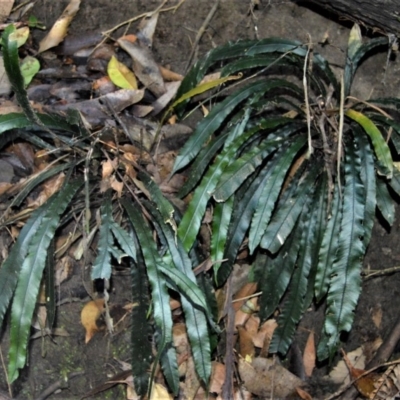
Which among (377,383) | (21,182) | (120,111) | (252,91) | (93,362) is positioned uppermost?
(252,91)

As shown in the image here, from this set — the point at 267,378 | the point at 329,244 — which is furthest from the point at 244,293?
the point at 329,244

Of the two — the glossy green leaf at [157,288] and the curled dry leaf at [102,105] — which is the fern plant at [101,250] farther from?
the curled dry leaf at [102,105]

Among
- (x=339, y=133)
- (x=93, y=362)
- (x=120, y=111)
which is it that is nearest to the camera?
(x=339, y=133)

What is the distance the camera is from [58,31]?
302cm

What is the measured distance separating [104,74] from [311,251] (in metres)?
1.22

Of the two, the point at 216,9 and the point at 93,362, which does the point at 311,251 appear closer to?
the point at 93,362

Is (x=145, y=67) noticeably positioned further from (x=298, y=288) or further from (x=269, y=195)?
(x=298, y=288)

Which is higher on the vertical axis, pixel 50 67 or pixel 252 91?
pixel 252 91

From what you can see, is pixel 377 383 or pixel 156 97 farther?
pixel 156 97

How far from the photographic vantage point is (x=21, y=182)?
8.96 ft

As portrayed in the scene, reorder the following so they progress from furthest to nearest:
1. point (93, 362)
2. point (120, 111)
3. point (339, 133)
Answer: point (120, 111) → point (93, 362) → point (339, 133)

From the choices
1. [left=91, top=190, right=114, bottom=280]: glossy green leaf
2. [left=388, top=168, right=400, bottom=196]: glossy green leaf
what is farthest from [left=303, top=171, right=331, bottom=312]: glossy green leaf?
[left=91, top=190, right=114, bottom=280]: glossy green leaf

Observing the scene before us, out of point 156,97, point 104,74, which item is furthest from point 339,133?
point 104,74

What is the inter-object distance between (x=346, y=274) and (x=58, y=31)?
1.68m
